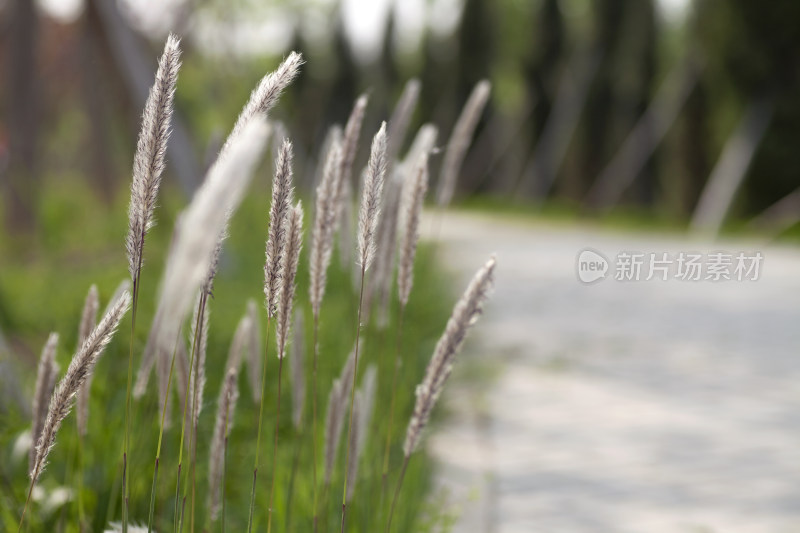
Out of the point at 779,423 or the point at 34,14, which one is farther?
the point at 34,14

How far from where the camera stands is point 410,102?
211cm

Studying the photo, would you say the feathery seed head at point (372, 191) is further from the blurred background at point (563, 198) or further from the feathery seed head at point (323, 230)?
the blurred background at point (563, 198)

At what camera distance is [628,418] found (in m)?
4.11

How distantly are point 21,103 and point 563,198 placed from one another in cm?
1411

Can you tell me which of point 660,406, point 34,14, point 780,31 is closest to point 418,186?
point 660,406

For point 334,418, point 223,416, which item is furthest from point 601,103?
point 223,416

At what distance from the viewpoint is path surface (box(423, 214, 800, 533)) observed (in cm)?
302

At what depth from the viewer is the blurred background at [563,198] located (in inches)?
134

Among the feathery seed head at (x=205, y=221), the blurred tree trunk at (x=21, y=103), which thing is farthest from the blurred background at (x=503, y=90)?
the feathery seed head at (x=205, y=221)

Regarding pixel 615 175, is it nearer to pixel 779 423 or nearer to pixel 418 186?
pixel 779 423

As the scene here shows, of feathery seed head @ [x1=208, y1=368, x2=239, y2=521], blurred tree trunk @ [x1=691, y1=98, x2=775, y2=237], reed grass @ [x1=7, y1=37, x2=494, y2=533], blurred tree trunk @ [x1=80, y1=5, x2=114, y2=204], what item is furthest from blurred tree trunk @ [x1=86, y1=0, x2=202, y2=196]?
blurred tree trunk @ [x1=691, y1=98, x2=775, y2=237]

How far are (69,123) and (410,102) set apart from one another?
24.5 m

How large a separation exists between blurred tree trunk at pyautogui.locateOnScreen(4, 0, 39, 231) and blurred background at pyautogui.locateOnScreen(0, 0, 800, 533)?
0.02m

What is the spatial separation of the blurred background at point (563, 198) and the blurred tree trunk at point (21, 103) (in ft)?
0.07
